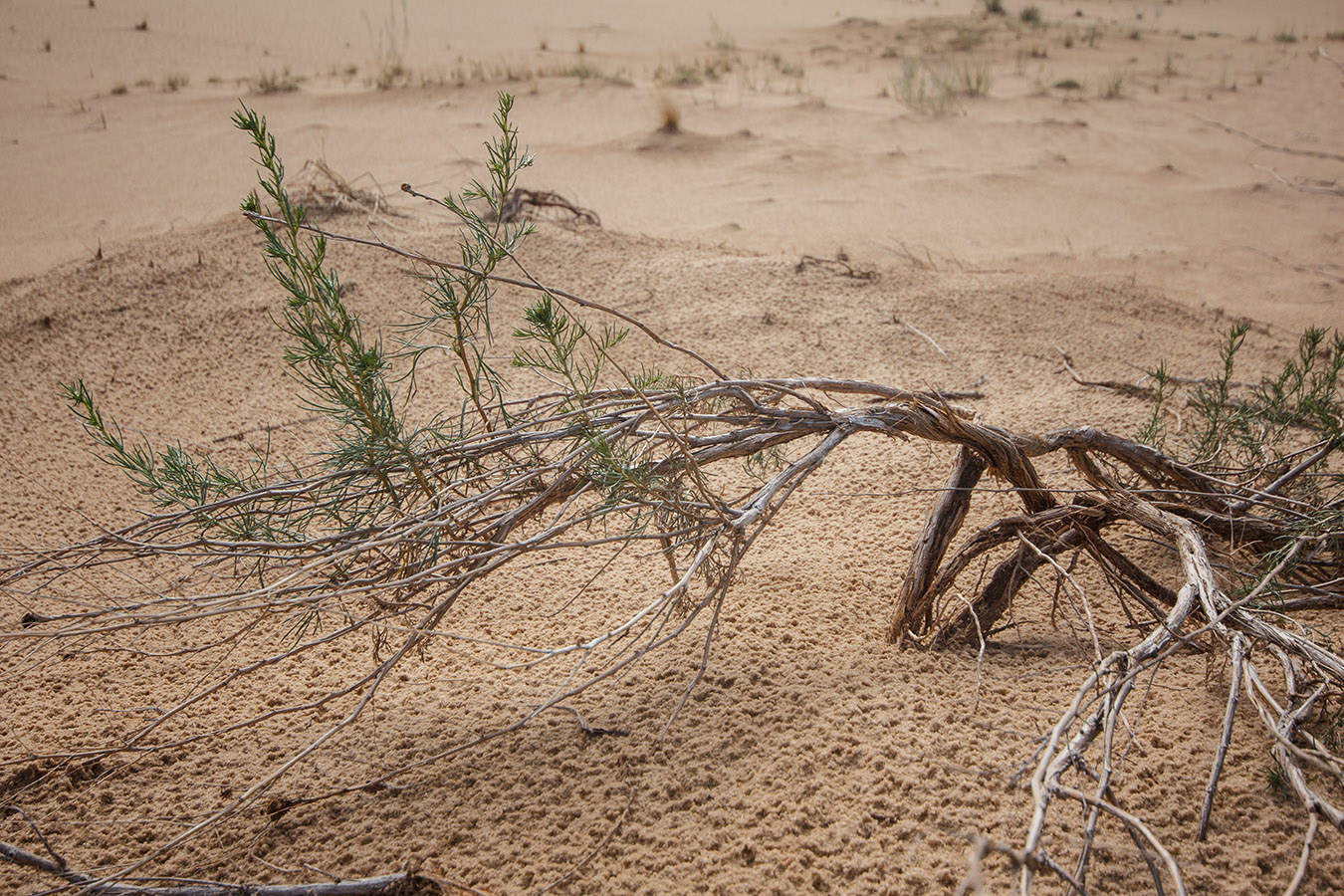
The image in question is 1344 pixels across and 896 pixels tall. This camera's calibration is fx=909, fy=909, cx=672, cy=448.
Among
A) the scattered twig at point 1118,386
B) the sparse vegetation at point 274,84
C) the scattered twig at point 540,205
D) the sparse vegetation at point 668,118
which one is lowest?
the scattered twig at point 1118,386

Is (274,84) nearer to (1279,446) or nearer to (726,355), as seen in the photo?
(726,355)

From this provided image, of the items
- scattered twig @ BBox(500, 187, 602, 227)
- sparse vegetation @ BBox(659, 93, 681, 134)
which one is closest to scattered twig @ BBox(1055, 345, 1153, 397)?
scattered twig @ BBox(500, 187, 602, 227)

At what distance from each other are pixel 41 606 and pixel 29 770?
80 centimetres

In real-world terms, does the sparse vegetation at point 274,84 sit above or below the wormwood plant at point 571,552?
above

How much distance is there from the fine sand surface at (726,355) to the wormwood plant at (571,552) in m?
0.06

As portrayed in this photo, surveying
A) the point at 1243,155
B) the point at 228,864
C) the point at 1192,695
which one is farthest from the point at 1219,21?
the point at 228,864

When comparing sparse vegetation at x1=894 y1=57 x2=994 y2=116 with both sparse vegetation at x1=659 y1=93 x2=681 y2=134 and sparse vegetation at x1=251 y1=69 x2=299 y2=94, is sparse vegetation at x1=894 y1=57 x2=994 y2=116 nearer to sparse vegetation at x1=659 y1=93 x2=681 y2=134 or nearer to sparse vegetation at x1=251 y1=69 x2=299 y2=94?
sparse vegetation at x1=659 y1=93 x2=681 y2=134

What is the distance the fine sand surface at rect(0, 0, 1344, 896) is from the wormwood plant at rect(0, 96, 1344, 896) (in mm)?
65

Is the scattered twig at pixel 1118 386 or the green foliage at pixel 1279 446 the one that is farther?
the scattered twig at pixel 1118 386

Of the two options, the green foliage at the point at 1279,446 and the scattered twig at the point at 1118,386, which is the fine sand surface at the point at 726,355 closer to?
the scattered twig at the point at 1118,386

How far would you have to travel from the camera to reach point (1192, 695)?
78.1 inches

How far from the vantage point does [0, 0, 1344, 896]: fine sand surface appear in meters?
1.71

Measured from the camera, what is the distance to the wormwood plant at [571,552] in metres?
1.51

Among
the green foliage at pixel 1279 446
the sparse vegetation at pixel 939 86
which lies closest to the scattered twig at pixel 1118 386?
the green foliage at pixel 1279 446
